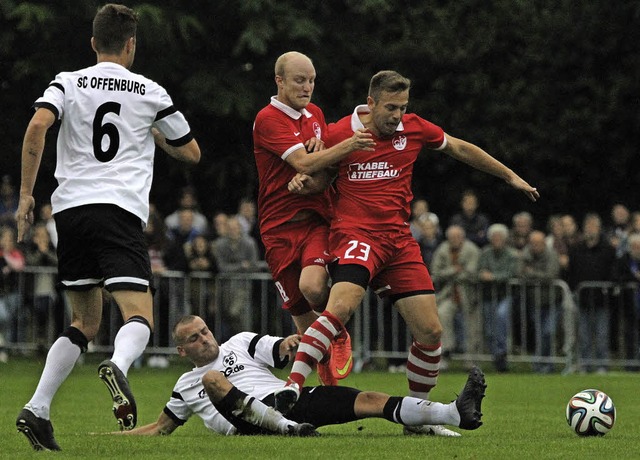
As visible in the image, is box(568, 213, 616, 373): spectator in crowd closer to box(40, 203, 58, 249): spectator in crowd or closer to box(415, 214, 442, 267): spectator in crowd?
box(415, 214, 442, 267): spectator in crowd

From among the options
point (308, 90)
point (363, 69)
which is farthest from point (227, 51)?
point (308, 90)

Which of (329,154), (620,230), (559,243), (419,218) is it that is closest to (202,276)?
(419,218)

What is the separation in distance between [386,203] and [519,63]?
17.5 meters

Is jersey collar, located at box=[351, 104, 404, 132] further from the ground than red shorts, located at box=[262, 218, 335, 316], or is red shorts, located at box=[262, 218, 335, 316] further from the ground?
jersey collar, located at box=[351, 104, 404, 132]

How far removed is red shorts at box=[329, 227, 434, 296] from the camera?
9.87 meters

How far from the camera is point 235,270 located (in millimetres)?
19969

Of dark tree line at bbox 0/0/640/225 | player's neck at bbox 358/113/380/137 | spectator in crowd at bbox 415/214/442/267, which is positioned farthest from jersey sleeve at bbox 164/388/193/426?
dark tree line at bbox 0/0/640/225

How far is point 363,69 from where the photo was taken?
1061 inches

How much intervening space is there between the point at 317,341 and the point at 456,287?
10245 mm

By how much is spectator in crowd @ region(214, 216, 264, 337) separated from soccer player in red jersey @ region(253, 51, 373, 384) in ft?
29.9

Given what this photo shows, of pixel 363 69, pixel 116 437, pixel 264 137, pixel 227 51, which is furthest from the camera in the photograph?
pixel 363 69

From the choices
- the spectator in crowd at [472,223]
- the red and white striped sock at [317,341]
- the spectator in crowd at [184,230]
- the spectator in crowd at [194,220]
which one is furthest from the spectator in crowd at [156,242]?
the red and white striped sock at [317,341]

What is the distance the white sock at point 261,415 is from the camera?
30.2 ft

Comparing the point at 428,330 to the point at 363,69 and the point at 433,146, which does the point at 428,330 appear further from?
the point at 363,69
